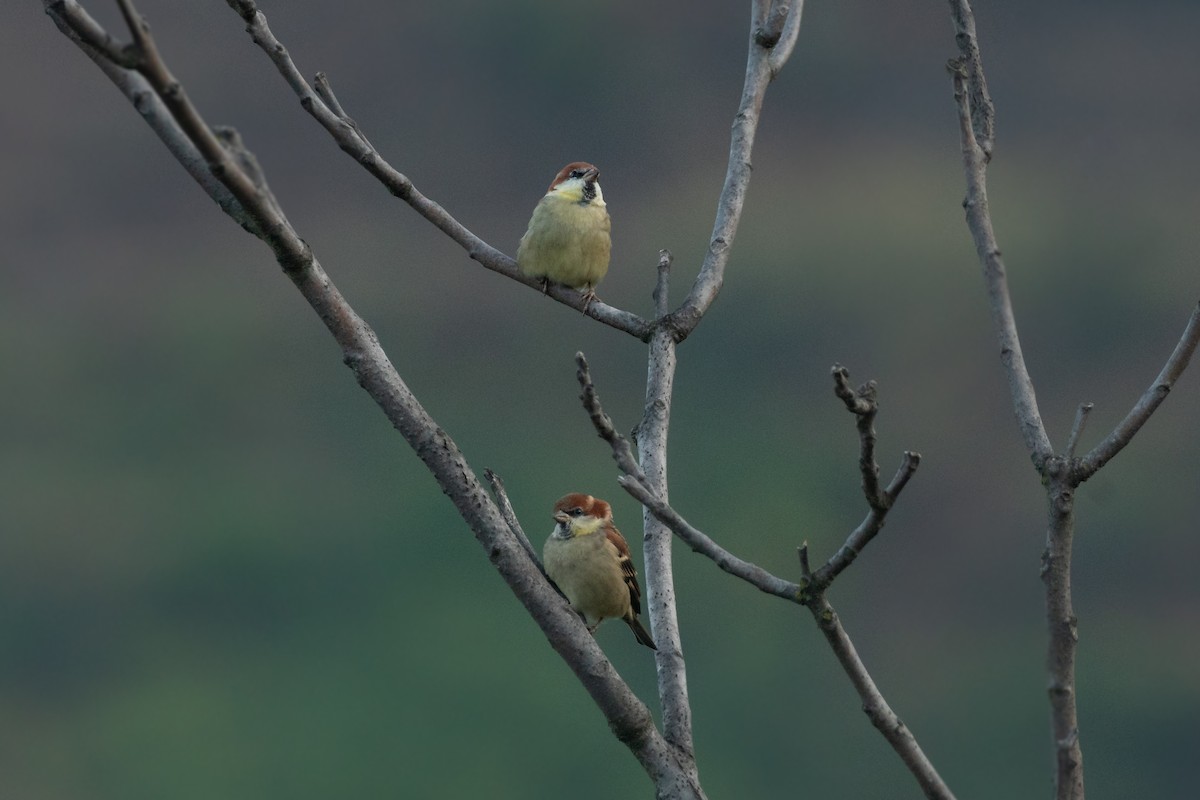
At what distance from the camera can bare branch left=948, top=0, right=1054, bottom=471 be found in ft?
7.60

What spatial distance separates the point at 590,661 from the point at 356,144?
4.01 feet

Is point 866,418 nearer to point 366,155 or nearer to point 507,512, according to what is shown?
point 507,512

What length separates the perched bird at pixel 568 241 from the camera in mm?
5270

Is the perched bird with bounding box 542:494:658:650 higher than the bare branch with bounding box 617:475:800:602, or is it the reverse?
the perched bird with bounding box 542:494:658:650

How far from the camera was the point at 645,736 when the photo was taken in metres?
2.74

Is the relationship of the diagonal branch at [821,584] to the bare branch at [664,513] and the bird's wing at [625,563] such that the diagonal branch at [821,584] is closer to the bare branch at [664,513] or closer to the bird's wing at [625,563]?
the bare branch at [664,513]

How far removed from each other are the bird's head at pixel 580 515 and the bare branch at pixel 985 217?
3.17 meters

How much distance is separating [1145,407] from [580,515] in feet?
11.6

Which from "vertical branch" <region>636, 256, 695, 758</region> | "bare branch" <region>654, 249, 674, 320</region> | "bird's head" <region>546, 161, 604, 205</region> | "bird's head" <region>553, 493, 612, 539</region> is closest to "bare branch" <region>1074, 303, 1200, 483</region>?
"vertical branch" <region>636, 256, 695, 758</region>

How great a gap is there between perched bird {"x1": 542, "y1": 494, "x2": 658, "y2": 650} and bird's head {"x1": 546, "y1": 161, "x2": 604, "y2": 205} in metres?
1.25

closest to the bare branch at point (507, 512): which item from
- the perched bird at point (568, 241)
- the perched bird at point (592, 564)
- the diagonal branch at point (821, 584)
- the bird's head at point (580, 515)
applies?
the diagonal branch at point (821, 584)

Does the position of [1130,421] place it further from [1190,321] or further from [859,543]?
[859,543]

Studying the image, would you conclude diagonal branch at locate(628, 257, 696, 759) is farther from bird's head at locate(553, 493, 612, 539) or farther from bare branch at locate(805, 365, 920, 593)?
bird's head at locate(553, 493, 612, 539)

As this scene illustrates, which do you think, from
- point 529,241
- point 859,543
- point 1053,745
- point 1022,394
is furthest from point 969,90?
→ point 529,241
